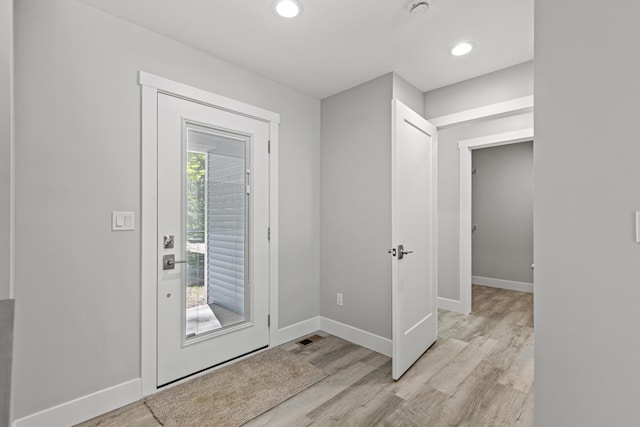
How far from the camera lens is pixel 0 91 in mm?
1284

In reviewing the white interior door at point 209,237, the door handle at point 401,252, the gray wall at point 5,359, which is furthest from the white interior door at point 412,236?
the gray wall at point 5,359

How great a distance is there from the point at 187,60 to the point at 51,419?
7.74 ft

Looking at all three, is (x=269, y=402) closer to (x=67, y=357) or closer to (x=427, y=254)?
(x=67, y=357)

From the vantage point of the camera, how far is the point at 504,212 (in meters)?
5.03

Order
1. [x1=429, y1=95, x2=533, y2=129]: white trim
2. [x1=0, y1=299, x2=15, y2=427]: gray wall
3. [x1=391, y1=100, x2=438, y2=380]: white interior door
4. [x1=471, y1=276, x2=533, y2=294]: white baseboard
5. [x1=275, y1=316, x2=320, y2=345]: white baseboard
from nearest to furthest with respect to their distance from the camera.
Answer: [x1=0, y1=299, x2=15, y2=427]: gray wall → [x1=391, y1=100, x2=438, y2=380]: white interior door → [x1=429, y1=95, x2=533, y2=129]: white trim → [x1=275, y1=316, x2=320, y2=345]: white baseboard → [x1=471, y1=276, x2=533, y2=294]: white baseboard

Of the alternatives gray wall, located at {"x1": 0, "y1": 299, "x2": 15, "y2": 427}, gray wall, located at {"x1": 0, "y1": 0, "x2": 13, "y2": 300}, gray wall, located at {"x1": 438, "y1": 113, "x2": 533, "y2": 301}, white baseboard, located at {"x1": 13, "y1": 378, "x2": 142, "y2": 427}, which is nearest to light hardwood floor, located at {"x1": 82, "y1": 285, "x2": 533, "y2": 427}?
white baseboard, located at {"x1": 13, "y1": 378, "x2": 142, "y2": 427}

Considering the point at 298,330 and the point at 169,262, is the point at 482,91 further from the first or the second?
the point at 169,262

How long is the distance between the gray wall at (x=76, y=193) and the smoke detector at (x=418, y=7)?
159 centimetres

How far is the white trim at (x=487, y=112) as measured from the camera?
2.43 metres

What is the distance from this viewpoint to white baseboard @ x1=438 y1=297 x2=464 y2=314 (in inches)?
147

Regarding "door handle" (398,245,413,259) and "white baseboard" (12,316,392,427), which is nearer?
"white baseboard" (12,316,392,427)

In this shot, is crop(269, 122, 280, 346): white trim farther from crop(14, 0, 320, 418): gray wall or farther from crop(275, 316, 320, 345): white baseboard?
crop(14, 0, 320, 418): gray wall

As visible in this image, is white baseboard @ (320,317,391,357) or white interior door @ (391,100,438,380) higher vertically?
white interior door @ (391,100,438,380)

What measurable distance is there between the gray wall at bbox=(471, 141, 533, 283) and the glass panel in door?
4.35 meters
